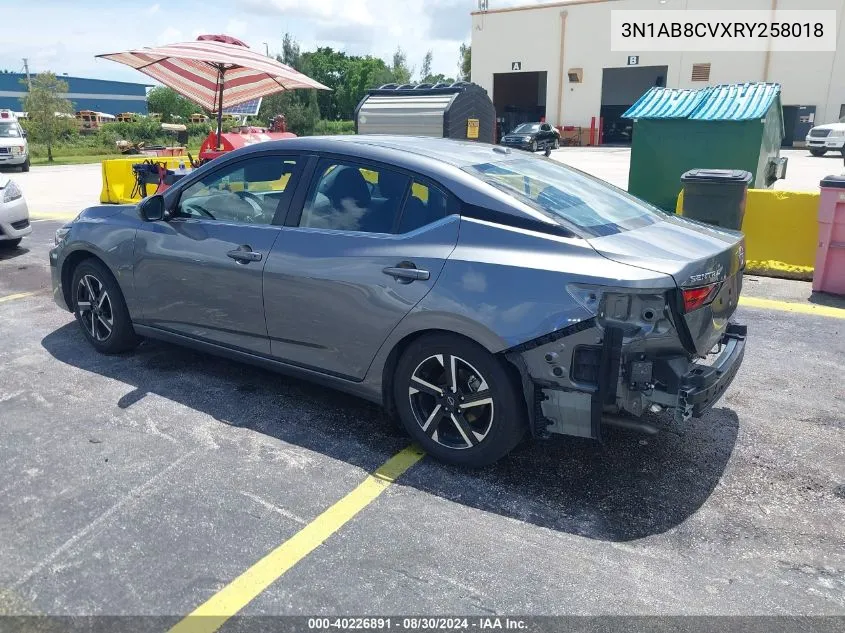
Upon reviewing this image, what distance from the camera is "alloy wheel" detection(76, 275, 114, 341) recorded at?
15.8ft

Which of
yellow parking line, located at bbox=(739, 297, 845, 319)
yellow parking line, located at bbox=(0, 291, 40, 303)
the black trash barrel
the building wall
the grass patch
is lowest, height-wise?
the grass patch

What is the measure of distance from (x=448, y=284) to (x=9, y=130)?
24169 mm

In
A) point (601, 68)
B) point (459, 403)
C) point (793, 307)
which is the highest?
point (601, 68)

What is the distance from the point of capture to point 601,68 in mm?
39875

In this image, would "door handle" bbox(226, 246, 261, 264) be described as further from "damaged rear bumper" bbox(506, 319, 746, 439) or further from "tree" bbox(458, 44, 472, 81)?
"tree" bbox(458, 44, 472, 81)

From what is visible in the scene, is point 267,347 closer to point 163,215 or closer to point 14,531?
point 163,215

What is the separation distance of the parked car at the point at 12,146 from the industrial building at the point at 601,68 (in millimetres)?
27455

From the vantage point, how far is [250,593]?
8.44 ft

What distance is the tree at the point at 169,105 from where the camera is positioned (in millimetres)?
64231

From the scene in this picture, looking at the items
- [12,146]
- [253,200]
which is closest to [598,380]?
[253,200]

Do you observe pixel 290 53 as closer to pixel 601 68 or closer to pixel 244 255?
Answer: pixel 601 68

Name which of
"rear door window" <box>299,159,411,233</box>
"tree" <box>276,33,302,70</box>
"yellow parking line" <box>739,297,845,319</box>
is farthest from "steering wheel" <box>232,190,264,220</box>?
"tree" <box>276,33,302,70</box>

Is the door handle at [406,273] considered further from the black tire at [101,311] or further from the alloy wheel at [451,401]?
the black tire at [101,311]

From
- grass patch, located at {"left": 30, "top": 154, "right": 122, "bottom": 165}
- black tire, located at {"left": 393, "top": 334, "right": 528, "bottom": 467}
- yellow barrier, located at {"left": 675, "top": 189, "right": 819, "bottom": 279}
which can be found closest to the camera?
black tire, located at {"left": 393, "top": 334, "right": 528, "bottom": 467}
